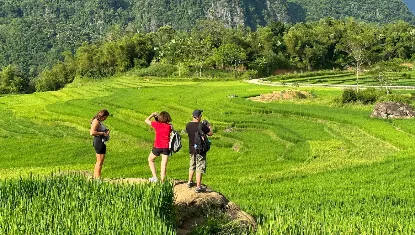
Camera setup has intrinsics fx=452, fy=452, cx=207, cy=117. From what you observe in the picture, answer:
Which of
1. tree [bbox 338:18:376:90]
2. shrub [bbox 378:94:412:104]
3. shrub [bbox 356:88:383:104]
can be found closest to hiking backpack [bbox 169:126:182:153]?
shrub [bbox 378:94:412:104]

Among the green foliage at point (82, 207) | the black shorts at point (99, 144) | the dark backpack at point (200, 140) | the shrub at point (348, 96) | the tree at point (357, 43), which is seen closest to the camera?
the green foliage at point (82, 207)

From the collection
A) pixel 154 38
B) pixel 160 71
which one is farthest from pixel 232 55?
pixel 154 38

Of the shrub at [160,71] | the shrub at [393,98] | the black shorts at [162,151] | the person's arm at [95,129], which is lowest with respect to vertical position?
the shrub at [393,98]

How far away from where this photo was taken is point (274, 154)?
2114 cm

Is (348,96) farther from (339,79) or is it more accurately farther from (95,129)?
(95,129)

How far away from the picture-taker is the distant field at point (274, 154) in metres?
10.2

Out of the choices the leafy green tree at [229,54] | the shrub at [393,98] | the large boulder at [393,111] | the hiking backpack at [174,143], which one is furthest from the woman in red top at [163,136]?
the leafy green tree at [229,54]

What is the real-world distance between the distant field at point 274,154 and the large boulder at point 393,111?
988mm

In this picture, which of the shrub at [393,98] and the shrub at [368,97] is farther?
the shrub at [368,97]

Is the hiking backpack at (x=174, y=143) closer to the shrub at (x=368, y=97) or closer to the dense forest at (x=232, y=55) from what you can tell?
the shrub at (x=368, y=97)

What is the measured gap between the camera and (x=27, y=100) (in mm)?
48375

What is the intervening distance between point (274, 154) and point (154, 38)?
260 feet

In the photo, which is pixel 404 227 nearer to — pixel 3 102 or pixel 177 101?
pixel 177 101

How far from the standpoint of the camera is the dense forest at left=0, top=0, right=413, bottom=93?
82.8 meters
